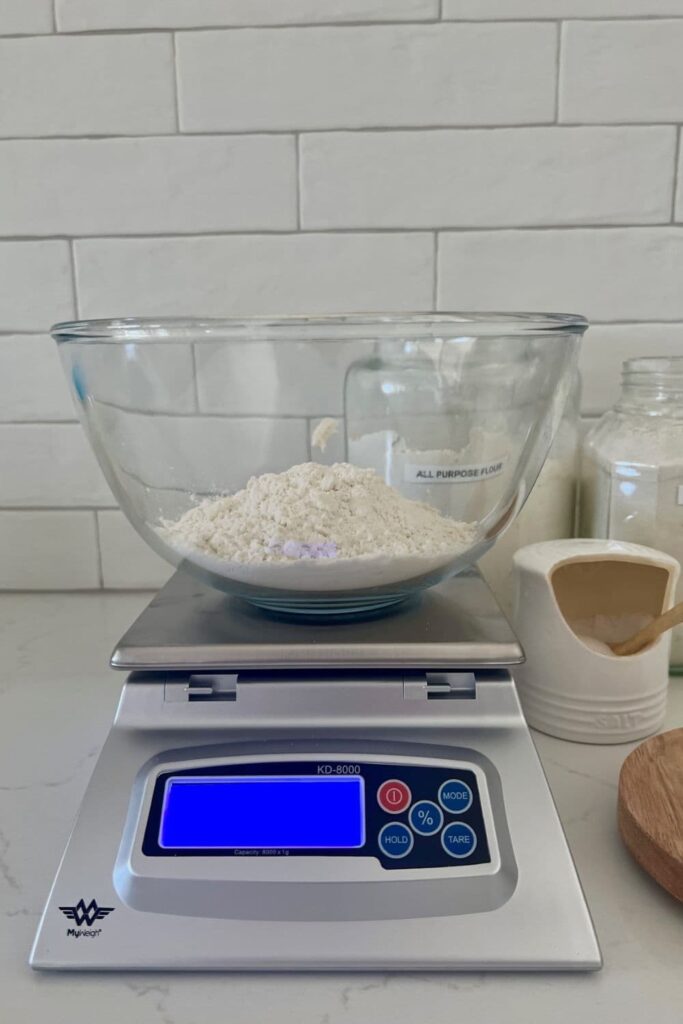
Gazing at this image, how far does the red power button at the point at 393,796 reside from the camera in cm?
45

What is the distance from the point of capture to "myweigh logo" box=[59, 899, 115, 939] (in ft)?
1.35

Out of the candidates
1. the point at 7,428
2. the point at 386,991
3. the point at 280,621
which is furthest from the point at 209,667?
the point at 7,428

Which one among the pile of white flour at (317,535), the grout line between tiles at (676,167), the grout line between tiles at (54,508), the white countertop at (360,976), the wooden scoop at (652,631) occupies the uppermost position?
the grout line between tiles at (676,167)

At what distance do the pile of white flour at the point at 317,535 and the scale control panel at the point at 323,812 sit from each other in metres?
0.12

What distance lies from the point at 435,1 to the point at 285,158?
22cm

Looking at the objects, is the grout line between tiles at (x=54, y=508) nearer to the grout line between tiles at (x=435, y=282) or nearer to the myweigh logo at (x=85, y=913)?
the grout line between tiles at (x=435, y=282)

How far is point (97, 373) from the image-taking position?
572mm

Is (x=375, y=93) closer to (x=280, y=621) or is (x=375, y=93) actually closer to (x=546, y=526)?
(x=546, y=526)

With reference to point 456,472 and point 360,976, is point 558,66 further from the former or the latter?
point 360,976

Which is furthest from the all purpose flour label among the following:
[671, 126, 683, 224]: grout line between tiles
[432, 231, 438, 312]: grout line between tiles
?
[671, 126, 683, 224]: grout line between tiles

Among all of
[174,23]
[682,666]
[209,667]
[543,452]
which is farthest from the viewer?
[174,23]

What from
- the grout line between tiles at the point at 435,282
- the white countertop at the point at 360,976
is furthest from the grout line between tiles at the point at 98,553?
the grout line between tiles at the point at 435,282

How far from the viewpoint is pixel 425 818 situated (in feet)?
1.48

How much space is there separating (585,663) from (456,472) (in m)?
0.18
